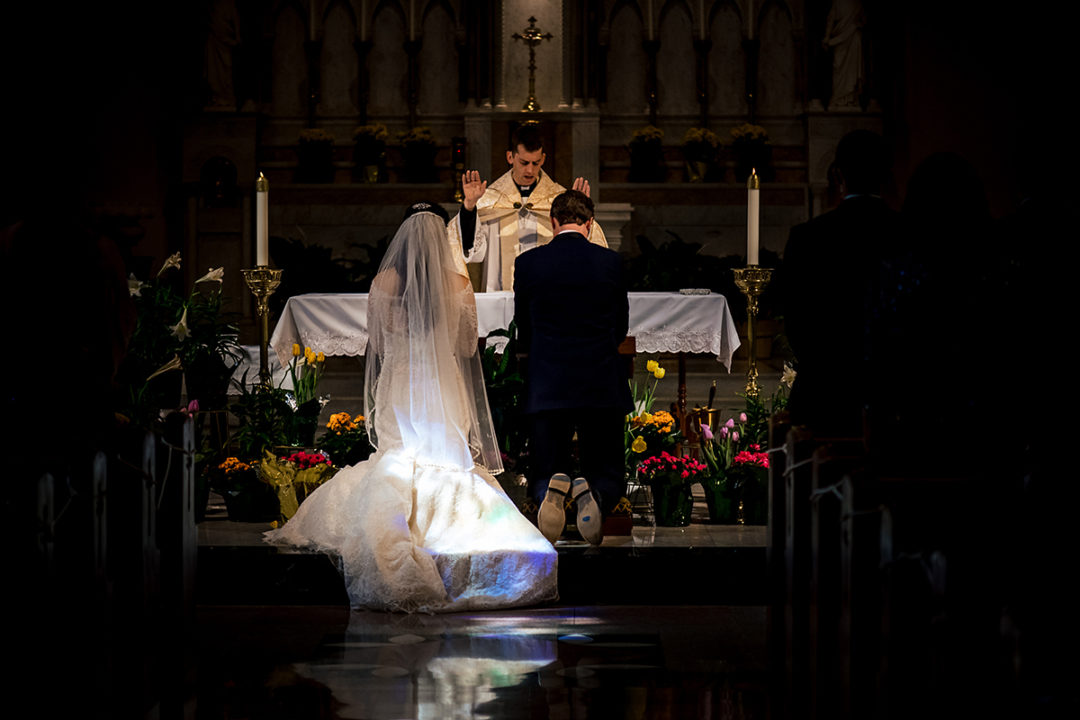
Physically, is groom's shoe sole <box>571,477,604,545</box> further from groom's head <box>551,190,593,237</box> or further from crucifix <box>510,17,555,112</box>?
crucifix <box>510,17,555,112</box>

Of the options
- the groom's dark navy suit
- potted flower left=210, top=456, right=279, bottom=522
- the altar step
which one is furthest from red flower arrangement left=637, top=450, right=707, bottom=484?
potted flower left=210, top=456, right=279, bottom=522

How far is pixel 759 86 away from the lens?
12.4 m

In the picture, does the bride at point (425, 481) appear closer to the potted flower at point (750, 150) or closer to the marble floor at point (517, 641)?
the marble floor at point (517, 641)

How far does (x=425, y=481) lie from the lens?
5699 millimetres

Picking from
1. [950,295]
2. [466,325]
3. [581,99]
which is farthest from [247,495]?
[581,99]

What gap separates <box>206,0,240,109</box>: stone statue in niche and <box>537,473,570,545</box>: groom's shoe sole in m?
7.36

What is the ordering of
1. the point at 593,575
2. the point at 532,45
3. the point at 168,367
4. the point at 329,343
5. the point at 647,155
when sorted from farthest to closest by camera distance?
the point at 647,155 → the point at 532,45 → the point at 329,343 → the point at 168,367 → the point at 593,575

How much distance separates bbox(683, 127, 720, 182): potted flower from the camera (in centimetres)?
1180

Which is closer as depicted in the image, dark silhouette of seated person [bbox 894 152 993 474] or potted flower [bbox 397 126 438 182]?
dark silhouette of seated person [bbox 894 152 993 474]

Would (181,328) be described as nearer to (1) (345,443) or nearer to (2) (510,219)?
(1) (345,443)

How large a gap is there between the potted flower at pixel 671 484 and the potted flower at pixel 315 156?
634 centimetres

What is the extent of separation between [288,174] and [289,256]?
1549mm

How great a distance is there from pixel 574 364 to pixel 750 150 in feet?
21.9

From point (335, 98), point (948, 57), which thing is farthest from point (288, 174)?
point (948, 57)
